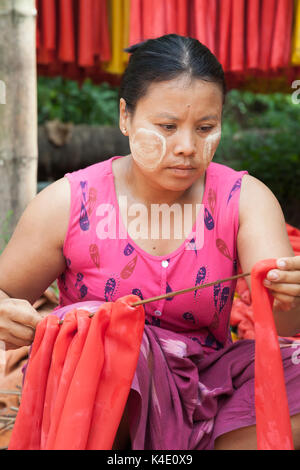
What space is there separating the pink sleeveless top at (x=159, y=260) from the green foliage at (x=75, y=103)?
7009mm

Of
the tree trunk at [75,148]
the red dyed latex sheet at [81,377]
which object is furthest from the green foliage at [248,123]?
the red dyed latex sheet at [81,377]

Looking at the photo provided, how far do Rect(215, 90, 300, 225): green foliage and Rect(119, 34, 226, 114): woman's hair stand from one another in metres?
4.73

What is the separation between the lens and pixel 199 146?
5.33 feet

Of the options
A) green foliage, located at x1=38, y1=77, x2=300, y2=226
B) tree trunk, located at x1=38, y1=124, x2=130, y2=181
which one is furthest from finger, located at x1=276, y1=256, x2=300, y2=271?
tree trunk, located at x1=38, y1=124, x2=130, y2=181

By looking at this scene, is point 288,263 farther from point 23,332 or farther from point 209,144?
point 23,332

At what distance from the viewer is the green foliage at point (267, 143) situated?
7.20 m

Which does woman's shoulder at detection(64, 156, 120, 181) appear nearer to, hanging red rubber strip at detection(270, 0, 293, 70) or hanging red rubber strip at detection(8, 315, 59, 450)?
hanging red rubber strip at detection(8, 315, 59, 450)

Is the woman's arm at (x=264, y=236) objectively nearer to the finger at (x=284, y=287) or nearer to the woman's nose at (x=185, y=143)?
the finger at (x=284, y=287)

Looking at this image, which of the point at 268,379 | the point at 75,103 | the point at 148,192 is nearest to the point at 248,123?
the point at 75,103

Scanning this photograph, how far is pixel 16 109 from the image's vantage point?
2.72 m
